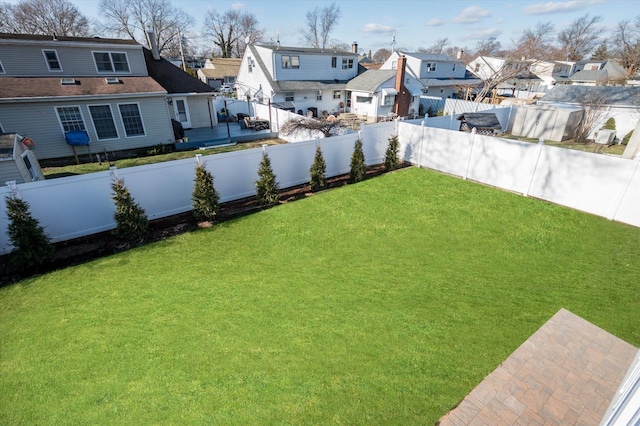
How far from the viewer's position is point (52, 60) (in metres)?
14.7

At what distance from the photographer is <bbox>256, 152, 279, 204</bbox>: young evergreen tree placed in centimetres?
961

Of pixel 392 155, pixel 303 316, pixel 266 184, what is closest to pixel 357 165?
pixel 392 155

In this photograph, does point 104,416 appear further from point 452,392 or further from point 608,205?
point 608,205

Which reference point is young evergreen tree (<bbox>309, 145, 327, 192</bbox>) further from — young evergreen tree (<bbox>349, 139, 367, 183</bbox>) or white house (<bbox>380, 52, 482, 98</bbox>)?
white house (<bbox>380, 52, 482, 98</bbox>)

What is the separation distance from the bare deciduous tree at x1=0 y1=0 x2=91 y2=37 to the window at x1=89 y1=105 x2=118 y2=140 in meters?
34.7

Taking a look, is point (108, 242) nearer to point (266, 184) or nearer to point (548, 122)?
point (266, 184)

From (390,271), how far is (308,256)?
1942 mm

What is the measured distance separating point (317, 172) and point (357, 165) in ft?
5.84

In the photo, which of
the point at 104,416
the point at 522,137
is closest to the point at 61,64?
the point at 104,416

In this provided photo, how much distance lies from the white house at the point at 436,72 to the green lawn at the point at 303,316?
82.3ft

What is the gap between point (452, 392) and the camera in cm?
357

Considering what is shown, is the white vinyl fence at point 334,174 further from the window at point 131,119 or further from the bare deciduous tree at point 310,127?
the window at point 131,119

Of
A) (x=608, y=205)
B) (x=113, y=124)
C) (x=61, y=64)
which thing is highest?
(x=61, y=64)

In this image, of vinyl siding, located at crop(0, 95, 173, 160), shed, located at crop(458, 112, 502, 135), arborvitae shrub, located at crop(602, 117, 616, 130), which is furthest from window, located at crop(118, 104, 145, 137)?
arborvitae shrub, located at crop(602, 117, 616, 130)
